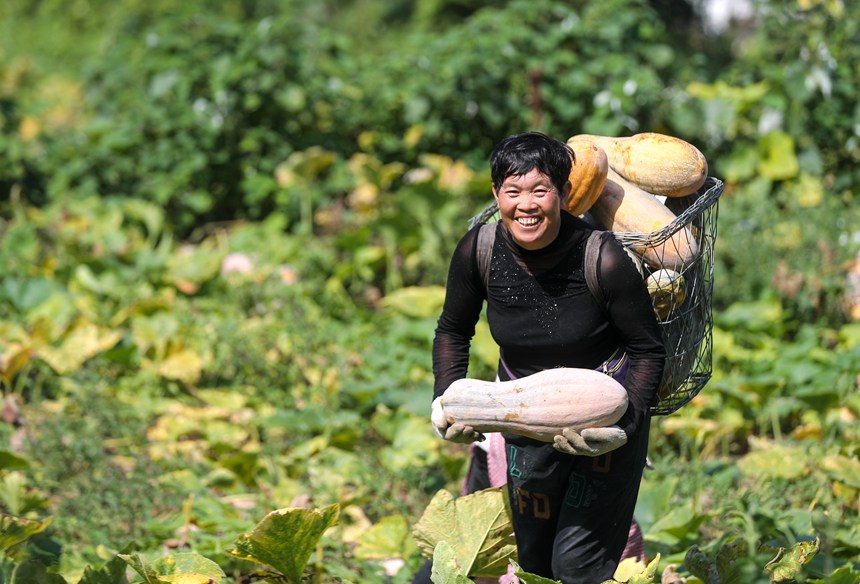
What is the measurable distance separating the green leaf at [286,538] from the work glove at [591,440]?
63 centimetres

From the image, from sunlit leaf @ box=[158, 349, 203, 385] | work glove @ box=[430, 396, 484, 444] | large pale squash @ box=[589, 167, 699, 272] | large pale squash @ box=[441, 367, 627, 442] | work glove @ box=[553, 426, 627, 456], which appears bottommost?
sunlit leaf @ box=[158, 349, 203, 385]

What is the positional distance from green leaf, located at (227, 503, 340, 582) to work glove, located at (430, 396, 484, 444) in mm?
371

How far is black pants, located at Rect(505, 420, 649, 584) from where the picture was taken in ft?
8.12

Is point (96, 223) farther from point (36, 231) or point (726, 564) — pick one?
point (726, 564)

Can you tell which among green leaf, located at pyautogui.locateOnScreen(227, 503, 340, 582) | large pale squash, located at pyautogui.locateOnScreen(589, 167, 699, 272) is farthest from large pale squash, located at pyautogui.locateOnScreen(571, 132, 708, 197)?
green leaf, located at pyautogui.locateOnScreen(227, 503, 340, 582)

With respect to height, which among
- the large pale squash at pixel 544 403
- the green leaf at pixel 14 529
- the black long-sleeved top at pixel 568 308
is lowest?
the green leaf at pixel 14 529

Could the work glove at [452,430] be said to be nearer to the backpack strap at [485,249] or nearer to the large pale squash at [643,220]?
the backpack strap at [485,249]

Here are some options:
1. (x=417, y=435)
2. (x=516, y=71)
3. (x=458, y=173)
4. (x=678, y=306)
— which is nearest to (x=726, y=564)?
(x=678, y=306)

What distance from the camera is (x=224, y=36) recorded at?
6.35 m

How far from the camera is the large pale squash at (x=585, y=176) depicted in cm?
236

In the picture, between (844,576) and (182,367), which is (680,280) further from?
(182,367)

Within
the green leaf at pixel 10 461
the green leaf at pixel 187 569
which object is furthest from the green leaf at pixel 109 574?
the green leaf at pixel 10 461

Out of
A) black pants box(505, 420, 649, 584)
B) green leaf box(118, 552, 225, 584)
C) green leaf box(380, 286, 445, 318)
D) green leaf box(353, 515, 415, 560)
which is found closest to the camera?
black pants box(505, 420, 649, 584)

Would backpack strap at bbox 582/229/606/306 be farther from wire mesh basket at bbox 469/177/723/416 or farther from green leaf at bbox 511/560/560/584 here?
green leaf at bbox 511/560/560/584
